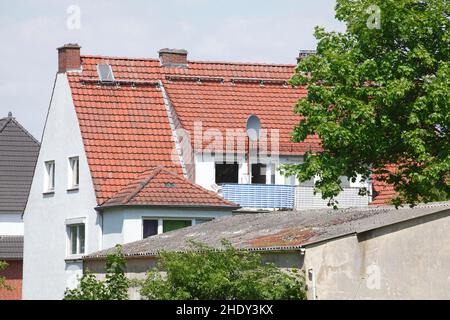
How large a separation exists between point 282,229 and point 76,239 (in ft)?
51.8

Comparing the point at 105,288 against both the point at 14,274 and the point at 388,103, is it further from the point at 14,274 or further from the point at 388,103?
the point at 14,274

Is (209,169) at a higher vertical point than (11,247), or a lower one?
higher

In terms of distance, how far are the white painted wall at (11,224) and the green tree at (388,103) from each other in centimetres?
2483

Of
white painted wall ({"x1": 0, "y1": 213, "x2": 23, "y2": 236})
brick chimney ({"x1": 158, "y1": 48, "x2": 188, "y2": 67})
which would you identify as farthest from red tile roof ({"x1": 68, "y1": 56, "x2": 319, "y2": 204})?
white painted wall ({"x1": 0, "y1": 213, "x2": 23, "y2": 236})

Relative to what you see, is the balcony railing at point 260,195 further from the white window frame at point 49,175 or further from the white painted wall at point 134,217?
the white window frame at point 49,175

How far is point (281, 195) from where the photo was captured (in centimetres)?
4856

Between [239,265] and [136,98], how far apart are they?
72.6ft

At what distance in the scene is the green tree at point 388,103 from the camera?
35781 mm

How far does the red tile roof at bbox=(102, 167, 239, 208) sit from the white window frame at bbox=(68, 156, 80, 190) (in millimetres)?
2887

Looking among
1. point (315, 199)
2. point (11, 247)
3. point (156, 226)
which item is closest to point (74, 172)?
point (156, 226)

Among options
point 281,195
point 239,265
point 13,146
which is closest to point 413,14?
point 239,265

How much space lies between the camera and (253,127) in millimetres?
49969

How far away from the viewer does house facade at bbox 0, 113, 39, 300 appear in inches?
2327
